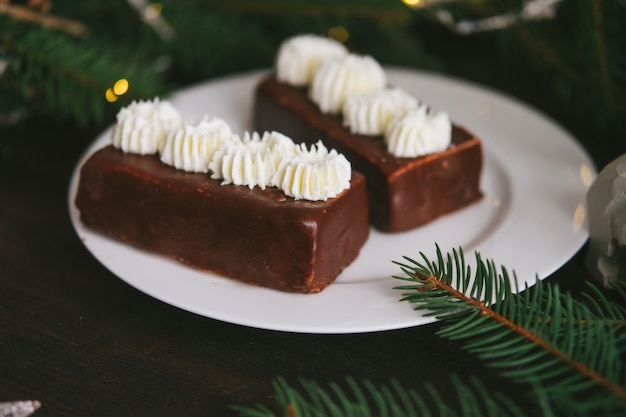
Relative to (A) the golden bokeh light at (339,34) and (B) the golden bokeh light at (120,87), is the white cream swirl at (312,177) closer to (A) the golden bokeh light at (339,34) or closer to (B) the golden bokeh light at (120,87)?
(B) the golden bokeh light at (120,87)

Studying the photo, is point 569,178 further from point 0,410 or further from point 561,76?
point 0,410

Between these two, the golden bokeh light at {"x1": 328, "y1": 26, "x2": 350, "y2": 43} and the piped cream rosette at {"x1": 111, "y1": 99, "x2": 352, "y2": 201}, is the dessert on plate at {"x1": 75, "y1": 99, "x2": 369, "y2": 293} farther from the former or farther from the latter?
the golden bokeh light at {"x1": 328, "y1": 26, "x2": 350, "y2": 43}

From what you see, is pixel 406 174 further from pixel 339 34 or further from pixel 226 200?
pixel 339 34

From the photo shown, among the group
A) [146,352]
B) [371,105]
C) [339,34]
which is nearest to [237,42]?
[339,34]

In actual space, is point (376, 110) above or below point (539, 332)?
above

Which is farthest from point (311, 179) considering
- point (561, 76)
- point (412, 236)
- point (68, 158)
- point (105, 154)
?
point (561, 76)

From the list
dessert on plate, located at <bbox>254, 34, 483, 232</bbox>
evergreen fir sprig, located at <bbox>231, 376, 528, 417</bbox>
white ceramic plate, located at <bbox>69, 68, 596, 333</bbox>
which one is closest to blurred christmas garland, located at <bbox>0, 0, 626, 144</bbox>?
white ceramic plate, located at <bbox>69, 68, 596, 333</bbox>
